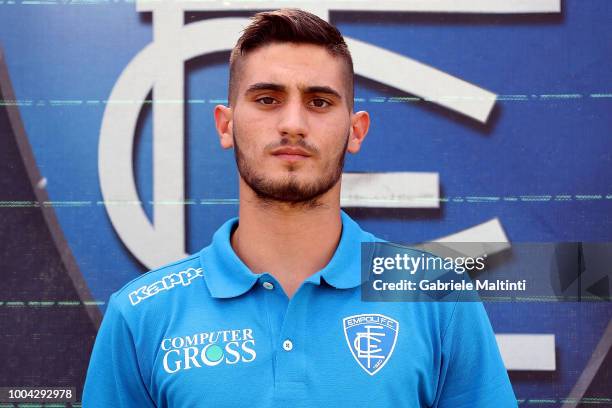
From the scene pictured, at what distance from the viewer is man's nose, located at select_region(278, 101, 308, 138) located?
1.55 meters

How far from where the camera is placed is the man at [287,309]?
1484 mm

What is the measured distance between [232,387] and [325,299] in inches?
10.0

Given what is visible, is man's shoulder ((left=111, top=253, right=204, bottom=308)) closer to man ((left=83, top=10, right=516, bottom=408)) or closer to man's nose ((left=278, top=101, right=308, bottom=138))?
man ((left=83, top=10, right=516, bottom=408))

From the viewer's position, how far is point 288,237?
166 centimetres

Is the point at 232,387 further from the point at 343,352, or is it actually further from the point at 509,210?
the point at 509,210

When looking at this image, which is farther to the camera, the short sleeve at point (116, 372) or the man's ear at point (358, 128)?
the man's ear at point (358, 128)

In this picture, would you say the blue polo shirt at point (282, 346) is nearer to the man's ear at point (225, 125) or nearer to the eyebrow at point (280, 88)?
the man's ear at point (225, 125)

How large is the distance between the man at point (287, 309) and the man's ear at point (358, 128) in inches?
2.3

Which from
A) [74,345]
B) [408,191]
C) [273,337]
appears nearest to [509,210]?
[408,191]

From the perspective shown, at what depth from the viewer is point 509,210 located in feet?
6.44

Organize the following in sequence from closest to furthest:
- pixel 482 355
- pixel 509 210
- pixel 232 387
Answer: pixel 232 387 < pixel 482 355 < pixel 509 210

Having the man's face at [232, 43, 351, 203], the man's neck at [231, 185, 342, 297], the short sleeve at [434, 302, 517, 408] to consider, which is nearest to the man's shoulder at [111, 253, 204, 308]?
the man's neck at [231, 185, 342, 297]

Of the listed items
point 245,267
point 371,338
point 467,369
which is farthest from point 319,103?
point 467,369

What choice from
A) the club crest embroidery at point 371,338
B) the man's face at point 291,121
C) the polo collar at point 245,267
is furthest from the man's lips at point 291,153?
the club crest embroidery at point 371,338
